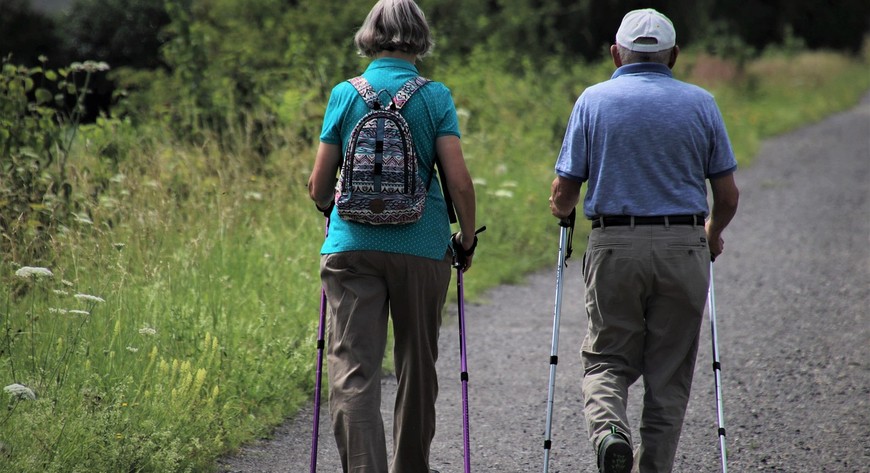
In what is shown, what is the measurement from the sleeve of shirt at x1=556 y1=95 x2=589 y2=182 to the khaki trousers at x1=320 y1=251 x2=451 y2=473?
59 centimetres

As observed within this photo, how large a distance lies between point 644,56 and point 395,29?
979 millimetres

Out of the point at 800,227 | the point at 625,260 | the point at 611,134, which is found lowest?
the point at 800,227

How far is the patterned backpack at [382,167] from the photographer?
386 centimetres

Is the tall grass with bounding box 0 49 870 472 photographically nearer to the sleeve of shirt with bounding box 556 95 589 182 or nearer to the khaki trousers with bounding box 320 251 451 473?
the khaki trousers with bounding box 320 251 451 473

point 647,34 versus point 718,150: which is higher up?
point 647,34

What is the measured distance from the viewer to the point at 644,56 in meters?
4.14

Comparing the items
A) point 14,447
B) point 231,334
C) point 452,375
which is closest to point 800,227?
point 452,375

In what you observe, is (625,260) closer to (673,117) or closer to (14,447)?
(673,117)

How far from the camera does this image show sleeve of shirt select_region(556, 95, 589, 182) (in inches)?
162

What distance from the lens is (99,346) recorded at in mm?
5223

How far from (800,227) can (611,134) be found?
28.7 ft

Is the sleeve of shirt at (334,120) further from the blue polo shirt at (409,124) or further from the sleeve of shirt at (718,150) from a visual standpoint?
the sleeve of shirt at (718,150)

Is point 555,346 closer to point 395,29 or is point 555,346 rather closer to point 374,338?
point 374,338

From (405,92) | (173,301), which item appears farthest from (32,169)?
(405,92)
